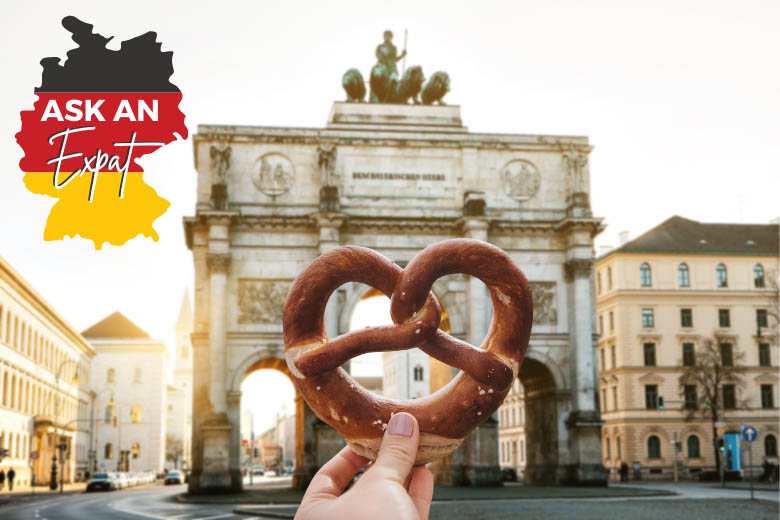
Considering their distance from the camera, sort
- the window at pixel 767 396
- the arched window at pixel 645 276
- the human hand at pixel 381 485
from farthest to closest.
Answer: the arched window at pixel 645 276
the window at pixel 767 396
the human hand at pixel 381 485

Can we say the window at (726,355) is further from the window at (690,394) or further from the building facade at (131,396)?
the building facade at (131,396)

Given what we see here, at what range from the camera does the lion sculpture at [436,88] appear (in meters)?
50.4

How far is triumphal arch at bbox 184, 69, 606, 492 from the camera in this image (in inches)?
1791

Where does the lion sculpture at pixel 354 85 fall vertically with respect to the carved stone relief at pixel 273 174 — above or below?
above

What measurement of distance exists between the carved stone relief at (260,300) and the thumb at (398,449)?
41.1 m

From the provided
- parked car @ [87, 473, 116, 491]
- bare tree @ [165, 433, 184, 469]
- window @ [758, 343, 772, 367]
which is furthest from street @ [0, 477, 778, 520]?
bare tree @ [165, 433, 184, 469]

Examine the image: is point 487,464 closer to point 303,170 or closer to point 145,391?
point 303,170

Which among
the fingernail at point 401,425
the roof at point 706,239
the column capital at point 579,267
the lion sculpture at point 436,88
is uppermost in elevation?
the lion sculpture at point 436,88

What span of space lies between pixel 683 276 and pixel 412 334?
76411mm

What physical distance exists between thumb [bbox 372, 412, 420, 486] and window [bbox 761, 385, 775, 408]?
7613 centimetres

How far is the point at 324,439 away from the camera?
1722 inches

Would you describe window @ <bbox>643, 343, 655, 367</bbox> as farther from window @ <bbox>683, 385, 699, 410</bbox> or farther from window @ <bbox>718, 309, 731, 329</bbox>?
window @ <bbox>718, 309, 731, 329</bbox>

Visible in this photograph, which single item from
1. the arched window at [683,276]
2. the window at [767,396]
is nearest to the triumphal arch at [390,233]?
the arched window at [683,276]

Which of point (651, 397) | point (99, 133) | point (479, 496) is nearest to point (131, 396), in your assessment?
point (651, 397)
